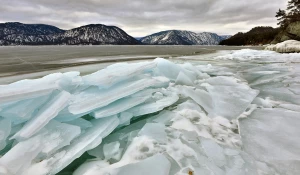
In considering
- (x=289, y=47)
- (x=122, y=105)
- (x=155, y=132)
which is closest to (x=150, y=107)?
(x=122, y=105)

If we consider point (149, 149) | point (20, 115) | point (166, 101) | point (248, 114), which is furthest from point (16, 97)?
point (248, 114)

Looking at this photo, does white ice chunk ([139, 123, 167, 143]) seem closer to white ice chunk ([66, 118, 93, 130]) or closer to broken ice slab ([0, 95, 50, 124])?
white ice chunk ([66, 118, 93, 130])

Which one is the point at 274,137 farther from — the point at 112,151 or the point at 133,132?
the point at 112,151

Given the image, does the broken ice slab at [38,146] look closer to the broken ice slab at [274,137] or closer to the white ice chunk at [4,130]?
the white ice chunk at [4,130]

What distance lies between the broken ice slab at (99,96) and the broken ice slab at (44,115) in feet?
0.37

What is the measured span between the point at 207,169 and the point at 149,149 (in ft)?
1.72

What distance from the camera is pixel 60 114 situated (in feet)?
6.54

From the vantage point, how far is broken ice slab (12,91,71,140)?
165cm

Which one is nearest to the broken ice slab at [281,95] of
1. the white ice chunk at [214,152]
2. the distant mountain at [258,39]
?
the white ice chunk at [214,152]

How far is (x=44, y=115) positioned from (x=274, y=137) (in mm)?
2319

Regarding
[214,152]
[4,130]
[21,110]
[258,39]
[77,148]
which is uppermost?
[258,39]

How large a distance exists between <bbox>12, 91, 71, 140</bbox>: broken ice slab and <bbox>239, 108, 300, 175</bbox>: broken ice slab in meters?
1.86

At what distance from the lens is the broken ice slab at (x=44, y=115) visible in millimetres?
1646

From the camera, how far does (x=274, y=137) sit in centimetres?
196
